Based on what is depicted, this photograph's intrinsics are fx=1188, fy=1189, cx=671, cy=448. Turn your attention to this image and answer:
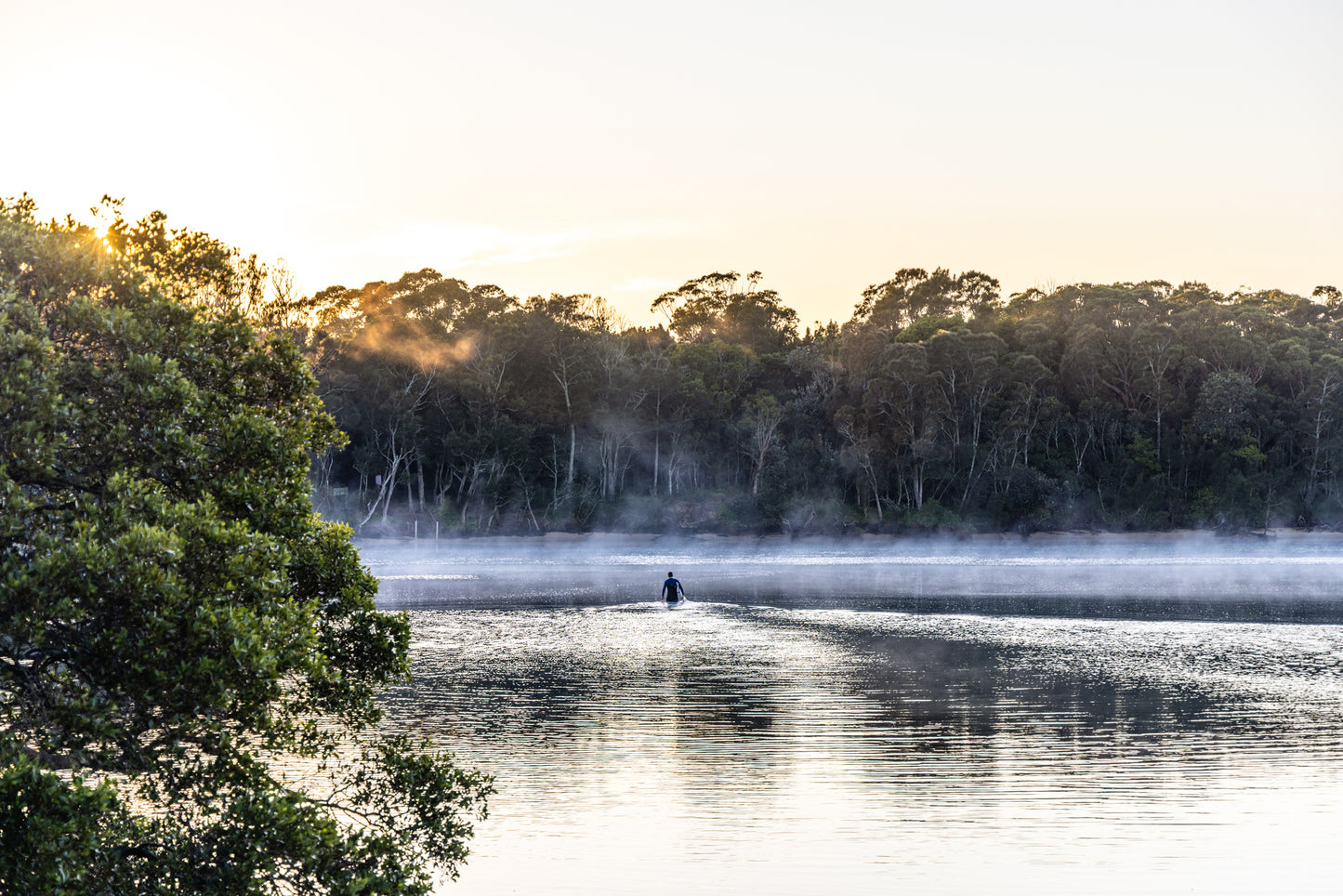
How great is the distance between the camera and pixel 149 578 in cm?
560

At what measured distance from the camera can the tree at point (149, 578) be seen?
18.4 feet

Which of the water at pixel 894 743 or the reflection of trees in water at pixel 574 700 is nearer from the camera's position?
the water at pixel 894 743

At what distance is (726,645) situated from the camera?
24922 mm

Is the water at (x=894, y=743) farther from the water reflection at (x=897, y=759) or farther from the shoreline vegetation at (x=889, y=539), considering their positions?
the shoreline vegetation at (x=889, y=539)

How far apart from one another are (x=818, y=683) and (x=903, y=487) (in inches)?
2018

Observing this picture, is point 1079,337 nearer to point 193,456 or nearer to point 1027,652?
point 1027,652

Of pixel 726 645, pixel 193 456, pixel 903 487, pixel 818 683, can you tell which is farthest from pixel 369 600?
pixel 903 487

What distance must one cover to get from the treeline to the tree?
57.6m

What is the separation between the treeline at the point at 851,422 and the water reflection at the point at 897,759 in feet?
141

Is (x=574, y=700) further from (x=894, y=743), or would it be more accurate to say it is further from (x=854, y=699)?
(x=894, y=743)

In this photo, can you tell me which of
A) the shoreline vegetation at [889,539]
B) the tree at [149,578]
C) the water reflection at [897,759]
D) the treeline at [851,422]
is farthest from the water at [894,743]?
the treeline at [851,422]

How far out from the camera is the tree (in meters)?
5.59

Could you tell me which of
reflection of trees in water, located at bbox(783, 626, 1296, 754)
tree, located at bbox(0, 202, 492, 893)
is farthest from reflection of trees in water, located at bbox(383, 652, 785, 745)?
tree, located at bbox(0, 202, 492, 893)

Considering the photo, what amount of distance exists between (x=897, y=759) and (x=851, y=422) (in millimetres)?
56942
